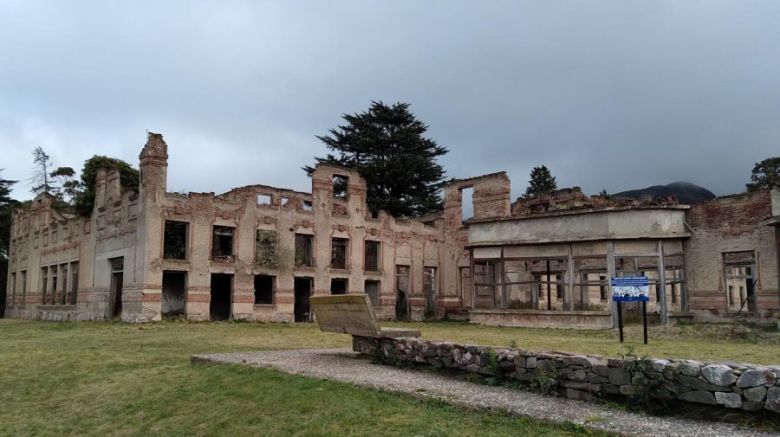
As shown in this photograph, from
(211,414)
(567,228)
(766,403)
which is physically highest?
(567,228)

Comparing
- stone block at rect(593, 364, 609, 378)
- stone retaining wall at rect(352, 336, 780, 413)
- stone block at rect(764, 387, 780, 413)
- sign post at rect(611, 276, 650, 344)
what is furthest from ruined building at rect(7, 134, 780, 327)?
stone block at rect(764, 387, 780, 413)

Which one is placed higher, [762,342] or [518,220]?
[518,220]

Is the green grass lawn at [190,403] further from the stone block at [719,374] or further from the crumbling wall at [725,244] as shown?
the crumbling wall at [725,244]

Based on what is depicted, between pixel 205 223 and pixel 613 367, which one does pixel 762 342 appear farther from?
pixel 205 223

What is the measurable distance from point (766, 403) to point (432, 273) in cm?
3320

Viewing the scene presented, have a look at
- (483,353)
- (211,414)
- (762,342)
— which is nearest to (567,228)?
(762,342)

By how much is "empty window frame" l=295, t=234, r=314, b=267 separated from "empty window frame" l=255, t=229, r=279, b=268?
1.50 metres

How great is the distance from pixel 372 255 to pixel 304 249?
4763mm

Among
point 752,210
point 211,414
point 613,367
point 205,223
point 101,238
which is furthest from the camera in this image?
point 101,238

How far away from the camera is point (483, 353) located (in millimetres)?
9547

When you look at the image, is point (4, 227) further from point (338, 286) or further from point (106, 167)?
point (338, 286)

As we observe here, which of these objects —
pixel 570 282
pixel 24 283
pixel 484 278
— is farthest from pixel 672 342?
pixel 24 283

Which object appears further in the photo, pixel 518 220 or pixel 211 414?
pixel 518 220

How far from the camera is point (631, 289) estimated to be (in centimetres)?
1706
